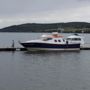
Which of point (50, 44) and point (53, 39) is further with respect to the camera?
point (53, 39)

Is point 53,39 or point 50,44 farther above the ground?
point 53,39

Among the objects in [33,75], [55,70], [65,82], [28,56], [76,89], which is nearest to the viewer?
[76,89]

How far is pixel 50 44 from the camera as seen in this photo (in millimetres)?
67375

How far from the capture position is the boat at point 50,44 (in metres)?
66.6

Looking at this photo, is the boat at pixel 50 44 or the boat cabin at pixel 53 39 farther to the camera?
the boat cabin at pixel 53 39

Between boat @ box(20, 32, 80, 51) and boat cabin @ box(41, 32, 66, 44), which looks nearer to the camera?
boat @ box(20, 32, 80, 51)

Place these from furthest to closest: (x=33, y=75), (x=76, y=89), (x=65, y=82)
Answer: (x=33, y=75) < (x=65, y=82) < (x=76, y=89)

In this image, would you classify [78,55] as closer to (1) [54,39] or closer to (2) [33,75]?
(1) [54,39]

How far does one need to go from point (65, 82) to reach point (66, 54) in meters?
30.3

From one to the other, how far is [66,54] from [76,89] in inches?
1314

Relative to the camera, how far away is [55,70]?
42.6 meters

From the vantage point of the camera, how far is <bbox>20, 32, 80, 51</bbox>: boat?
6656 cm

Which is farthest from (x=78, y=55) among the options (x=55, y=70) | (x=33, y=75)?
(x=33, y=75)

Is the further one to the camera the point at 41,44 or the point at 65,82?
the point at 41,44
